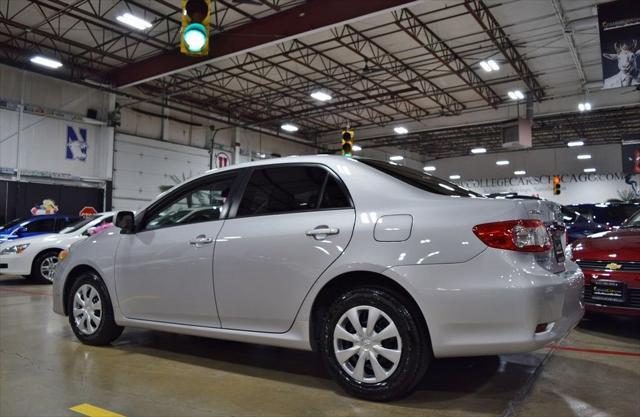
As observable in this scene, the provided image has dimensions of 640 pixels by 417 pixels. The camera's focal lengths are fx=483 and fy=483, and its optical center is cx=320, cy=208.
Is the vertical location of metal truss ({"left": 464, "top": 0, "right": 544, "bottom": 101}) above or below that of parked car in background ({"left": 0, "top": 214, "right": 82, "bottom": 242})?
above

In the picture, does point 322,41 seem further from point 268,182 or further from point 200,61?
point 268,182

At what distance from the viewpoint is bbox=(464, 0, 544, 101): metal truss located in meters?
12.9

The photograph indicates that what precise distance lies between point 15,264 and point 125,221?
21.3 feet

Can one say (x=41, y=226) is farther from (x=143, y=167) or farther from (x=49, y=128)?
(x=143, y=167)

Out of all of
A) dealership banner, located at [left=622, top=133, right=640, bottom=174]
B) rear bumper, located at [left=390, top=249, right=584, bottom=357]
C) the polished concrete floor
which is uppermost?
Result: dealership banner, located at [left=622, top=133, right=640, bottom=174]

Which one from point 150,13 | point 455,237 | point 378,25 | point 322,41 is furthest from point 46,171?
point 455,237

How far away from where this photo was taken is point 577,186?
101 feet

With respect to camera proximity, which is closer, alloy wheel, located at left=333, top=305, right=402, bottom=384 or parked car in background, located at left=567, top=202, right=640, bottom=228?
alloy wheel, located at left=333, top=305, right=402, bottom=384

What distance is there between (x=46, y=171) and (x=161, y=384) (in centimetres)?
1647

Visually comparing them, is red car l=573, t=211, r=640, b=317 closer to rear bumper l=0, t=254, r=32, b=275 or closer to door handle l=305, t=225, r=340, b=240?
door handle l=305, t=225, r=340, b=240

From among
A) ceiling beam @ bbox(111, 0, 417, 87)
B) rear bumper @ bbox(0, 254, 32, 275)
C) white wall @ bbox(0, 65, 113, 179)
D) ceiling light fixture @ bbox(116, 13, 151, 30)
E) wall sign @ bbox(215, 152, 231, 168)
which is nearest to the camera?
rear bumper @ bbox(0, 254, 32, 275)

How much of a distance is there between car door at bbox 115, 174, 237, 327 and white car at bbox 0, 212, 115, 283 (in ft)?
20.4

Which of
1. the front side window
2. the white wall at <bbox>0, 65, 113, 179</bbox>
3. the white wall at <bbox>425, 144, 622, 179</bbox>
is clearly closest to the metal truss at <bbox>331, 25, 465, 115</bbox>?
the white wall at <bbox>0, 65, 113, 179</bbox>

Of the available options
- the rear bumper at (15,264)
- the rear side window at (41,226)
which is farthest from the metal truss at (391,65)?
the rear bumper at (15,264)
